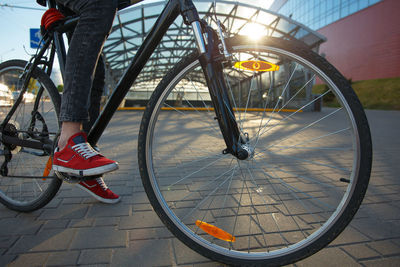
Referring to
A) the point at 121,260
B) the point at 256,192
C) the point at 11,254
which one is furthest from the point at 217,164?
the point at 11,254

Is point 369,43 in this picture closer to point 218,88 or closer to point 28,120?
point 218,88

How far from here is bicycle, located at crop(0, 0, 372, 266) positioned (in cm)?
113

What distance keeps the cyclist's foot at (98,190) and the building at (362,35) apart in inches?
899

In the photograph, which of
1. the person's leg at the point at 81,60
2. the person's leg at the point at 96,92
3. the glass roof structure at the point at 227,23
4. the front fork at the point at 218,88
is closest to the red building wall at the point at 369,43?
the glass roof structure at the point at 227,23

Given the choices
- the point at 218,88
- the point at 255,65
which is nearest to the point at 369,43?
the point at 255,65

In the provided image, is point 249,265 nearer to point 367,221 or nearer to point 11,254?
point 367,221

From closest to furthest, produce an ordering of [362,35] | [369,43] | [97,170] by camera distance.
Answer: [97,170], [369,43], [362,35]

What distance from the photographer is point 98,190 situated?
2008 mm

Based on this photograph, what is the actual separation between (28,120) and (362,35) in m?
33.7

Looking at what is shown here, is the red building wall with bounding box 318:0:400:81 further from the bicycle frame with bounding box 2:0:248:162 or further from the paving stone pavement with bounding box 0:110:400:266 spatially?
the bicycle frame with bounding box 2:0:248:162

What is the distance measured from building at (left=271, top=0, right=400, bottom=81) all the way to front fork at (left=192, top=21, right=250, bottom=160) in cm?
2292

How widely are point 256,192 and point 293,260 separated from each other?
1.15 meters

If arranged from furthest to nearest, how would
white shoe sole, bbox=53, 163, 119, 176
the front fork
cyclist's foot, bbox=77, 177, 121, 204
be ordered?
cyclist's foot, bbox=77, 177, 121, 204
white shoe sole, bbox=53, 163, 119, 176
the front fork

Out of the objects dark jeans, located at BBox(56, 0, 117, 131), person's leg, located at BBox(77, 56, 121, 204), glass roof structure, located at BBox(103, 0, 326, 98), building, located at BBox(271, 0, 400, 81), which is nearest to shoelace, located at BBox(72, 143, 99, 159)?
dark jeans, located at BBox(56, 0, 117, 131)
